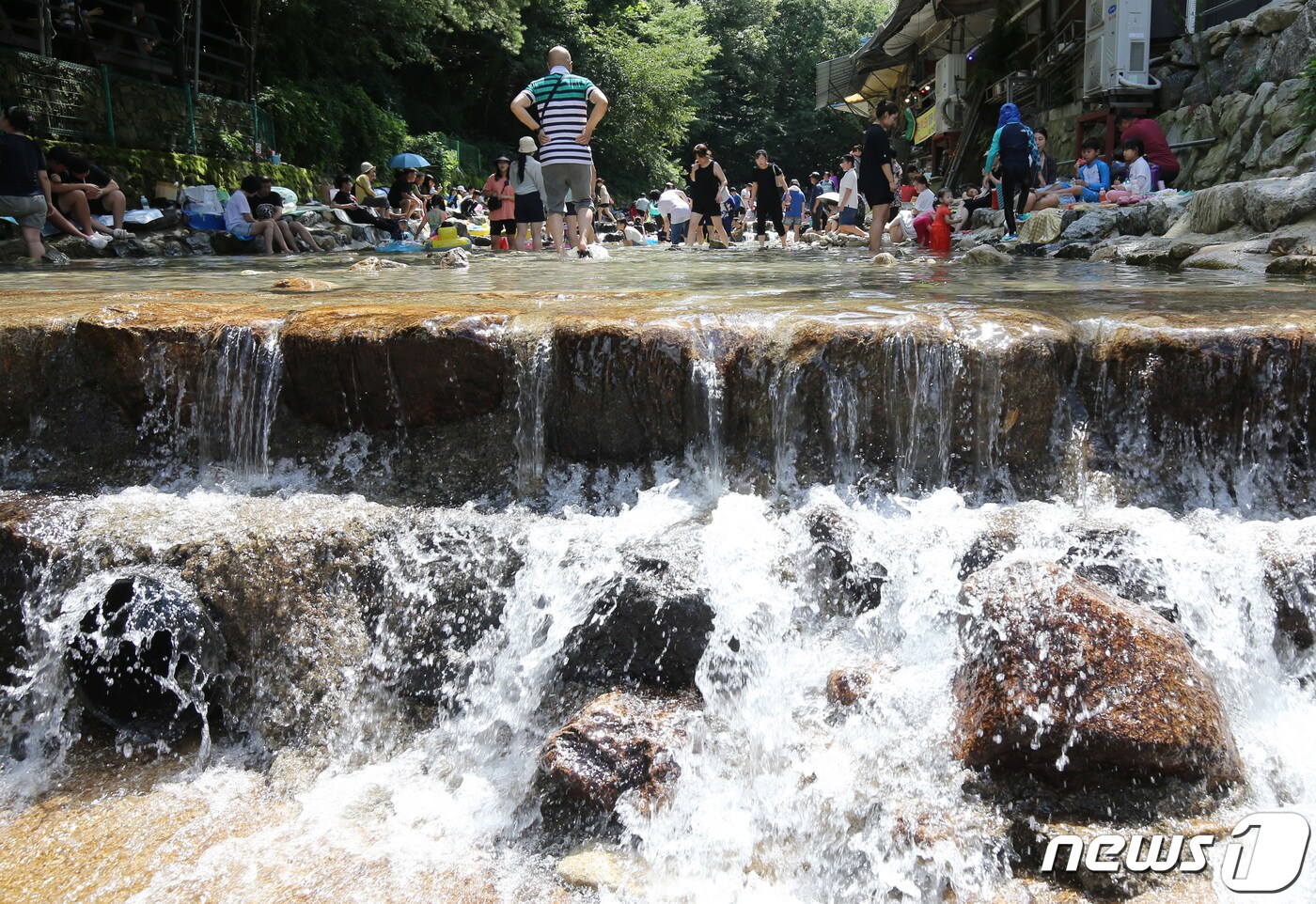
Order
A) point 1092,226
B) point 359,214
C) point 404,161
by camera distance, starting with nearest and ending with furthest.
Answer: point 1092,226, point 359,214, point 404,161

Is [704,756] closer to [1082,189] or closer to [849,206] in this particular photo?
[1082,189]

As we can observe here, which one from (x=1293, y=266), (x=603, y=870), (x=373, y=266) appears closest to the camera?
(x=603, y=870)

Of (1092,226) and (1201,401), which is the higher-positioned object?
(1092,226)

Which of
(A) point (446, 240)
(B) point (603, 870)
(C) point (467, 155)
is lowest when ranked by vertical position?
(B) point (603, 870)

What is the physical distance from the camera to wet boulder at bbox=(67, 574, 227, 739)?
397cm

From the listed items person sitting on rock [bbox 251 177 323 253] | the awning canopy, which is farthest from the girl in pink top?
the awning canopy

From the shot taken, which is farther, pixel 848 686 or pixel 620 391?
pixel 620 391

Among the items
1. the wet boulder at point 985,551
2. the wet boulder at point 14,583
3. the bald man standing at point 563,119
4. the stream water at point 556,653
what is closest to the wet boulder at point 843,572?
the stream water at point 556,653

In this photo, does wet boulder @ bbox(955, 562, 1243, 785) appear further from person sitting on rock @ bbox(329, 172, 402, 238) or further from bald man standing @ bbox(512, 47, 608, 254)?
person sitting on rock @ bbox(329, 172, 402, 238)

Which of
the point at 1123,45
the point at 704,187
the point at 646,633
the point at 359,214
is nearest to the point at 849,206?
the point at 704,187

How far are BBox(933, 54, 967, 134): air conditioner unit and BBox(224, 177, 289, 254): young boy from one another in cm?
2007

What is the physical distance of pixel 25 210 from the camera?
10.1 m

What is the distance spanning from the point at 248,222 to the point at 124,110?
4472 mm

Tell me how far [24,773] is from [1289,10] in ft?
53.7
